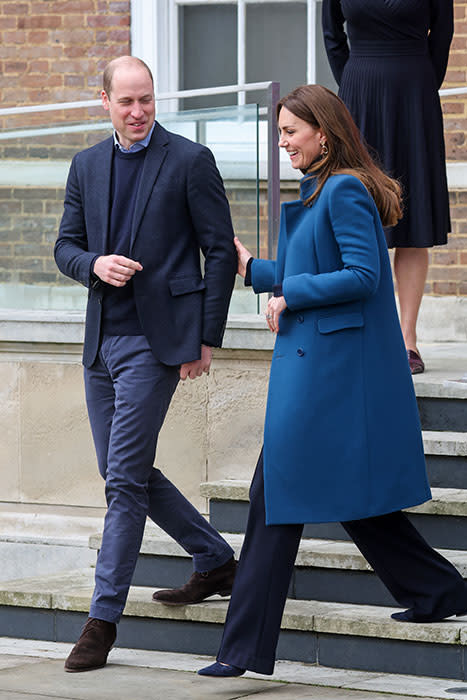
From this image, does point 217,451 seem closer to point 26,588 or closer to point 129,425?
point 26,588

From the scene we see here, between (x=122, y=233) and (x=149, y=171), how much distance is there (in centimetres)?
23

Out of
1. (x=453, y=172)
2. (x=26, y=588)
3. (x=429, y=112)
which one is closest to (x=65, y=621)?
(x=26, y=588)

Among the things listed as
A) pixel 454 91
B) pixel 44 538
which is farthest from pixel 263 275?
pixel 454 91

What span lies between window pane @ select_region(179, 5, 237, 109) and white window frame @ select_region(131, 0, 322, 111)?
52mm

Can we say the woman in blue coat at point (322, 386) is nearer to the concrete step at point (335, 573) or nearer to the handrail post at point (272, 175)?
the concrete step at point (335, 573)

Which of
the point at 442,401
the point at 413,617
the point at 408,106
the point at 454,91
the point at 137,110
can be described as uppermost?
the point at 454,91

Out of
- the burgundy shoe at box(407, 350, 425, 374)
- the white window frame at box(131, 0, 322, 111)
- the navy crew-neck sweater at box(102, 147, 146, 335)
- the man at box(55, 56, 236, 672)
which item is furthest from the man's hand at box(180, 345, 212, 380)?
the white window frame at box(131, 0, 322, 111)

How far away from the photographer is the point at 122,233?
5.12 metres

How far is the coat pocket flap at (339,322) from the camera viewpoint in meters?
4.62

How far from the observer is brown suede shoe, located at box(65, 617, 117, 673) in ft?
16.4

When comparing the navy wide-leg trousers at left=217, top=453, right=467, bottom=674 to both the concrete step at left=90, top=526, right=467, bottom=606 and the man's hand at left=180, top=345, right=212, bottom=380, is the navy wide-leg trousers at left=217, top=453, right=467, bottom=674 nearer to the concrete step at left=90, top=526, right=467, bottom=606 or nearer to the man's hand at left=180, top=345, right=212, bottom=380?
the concrete step at left=90, top=526, right=467, bottom=606

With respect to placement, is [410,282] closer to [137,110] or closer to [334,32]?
[334,32]

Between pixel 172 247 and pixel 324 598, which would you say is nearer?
pixel 172 247

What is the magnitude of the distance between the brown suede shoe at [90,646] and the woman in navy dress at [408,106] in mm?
2096
